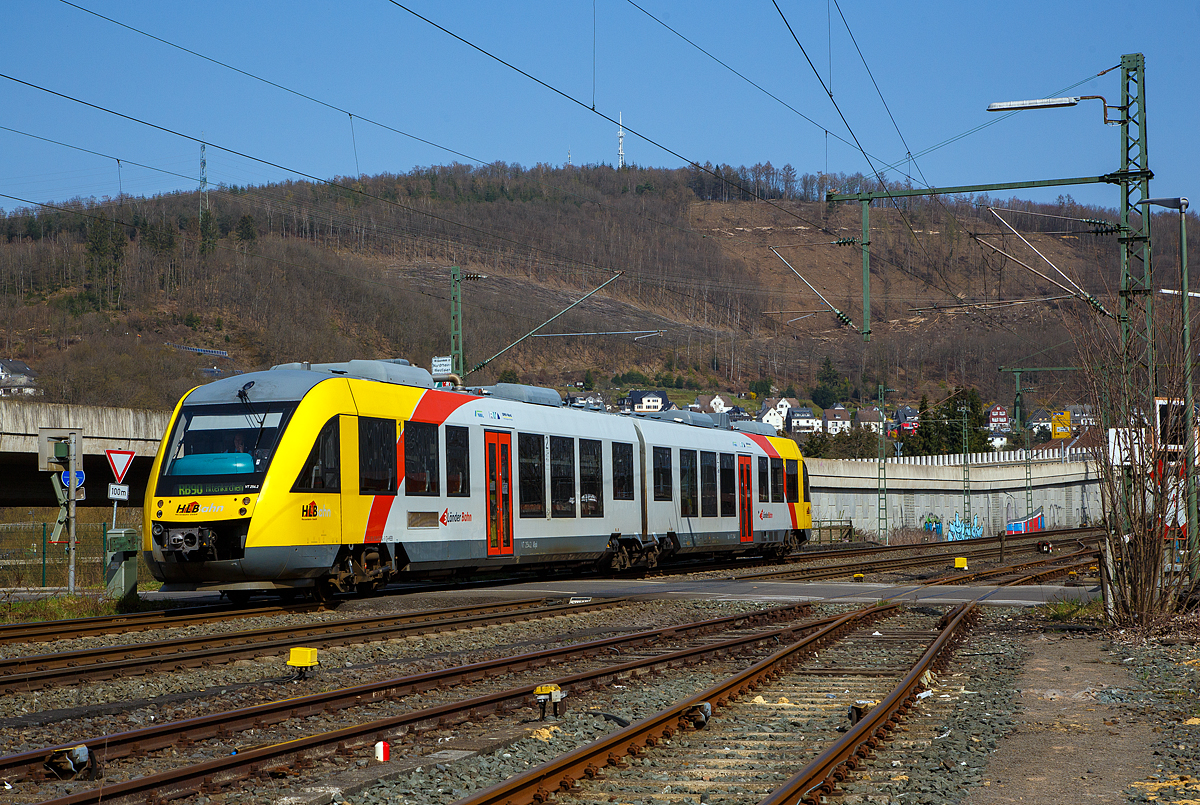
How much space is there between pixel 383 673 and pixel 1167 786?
6748mm

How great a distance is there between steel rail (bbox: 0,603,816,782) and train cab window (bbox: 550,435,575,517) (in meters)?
8.07

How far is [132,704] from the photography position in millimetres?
9250

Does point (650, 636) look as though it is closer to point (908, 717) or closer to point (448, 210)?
point (908, 717)

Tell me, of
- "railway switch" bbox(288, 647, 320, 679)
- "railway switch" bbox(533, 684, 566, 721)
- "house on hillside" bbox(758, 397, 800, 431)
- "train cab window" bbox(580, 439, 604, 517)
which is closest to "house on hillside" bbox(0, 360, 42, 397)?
"train cab window" bbox(580, 439, 604, 517)

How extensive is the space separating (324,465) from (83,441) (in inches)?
681

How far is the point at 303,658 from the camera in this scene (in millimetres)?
10227

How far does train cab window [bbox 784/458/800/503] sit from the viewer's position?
3230 centimetres

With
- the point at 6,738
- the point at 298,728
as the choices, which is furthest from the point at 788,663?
the point at 6,738

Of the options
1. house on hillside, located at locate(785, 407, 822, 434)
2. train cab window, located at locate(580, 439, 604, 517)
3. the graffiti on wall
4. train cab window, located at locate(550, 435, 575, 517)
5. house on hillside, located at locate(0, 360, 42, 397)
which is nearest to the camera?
train cab window, located at locate(550, 435, 575, 517)

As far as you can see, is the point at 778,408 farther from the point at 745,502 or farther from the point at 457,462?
the point at 457,462

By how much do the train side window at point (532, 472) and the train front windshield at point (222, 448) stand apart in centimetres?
551

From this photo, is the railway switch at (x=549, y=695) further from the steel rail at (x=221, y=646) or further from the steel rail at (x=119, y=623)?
the steel rail at (x=119, y=623)

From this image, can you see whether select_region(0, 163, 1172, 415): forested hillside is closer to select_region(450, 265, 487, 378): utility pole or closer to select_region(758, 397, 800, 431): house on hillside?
select_region(758, 397, 800, 431): house on hillside

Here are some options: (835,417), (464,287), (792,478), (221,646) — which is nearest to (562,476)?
(221,646)
